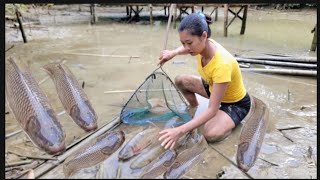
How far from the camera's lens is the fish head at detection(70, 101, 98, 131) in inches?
104

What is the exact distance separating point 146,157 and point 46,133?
27.1 inches

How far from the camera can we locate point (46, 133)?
2.08 metres

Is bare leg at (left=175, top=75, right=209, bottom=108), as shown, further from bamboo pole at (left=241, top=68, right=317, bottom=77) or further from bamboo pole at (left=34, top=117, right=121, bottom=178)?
bamboo pole at (left=241, top=68, right=317, bottom=77)

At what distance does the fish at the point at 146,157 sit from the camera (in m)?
2.12

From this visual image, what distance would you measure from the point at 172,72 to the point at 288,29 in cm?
675

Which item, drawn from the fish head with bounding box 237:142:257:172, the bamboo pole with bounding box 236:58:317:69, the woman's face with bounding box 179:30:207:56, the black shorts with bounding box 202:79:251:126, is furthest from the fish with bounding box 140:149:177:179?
the bamboo pole with bounding box 236:58:317:69

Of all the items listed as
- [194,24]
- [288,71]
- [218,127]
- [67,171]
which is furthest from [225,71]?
[288,71]

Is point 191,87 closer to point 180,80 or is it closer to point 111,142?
point 180,80

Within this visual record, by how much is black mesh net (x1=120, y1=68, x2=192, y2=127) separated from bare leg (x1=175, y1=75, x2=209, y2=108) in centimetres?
11

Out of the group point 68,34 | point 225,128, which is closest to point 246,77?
point 225,128

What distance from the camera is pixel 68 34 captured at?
9266 millimetres

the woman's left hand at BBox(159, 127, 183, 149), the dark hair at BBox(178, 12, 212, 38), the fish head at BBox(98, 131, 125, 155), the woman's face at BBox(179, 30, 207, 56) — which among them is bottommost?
the fish head at BBox(98, 131, 125, 155)

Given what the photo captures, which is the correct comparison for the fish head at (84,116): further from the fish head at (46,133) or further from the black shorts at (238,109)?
the black shorts at (238,109)

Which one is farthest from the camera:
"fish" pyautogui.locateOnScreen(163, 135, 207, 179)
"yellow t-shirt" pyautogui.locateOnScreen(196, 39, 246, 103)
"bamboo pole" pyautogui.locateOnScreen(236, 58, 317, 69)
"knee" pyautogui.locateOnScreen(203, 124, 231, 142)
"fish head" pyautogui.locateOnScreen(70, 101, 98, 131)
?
"bamboo pole" pyautogui.locateOnScreen(236, 58, 317, 69)
